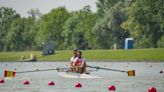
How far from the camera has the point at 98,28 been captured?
148500 mm

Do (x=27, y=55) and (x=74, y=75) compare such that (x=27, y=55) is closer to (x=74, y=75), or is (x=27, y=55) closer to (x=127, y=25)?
(x=127, y=25)

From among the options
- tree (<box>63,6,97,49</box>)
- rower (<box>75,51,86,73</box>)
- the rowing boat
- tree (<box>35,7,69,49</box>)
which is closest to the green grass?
tree (<box>63,6,97,49</box>)

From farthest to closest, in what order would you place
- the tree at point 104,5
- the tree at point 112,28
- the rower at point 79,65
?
the tree at point 104,5 < the tree at point 112,28 < the rower at point 79,65

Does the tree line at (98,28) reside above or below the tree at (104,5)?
below

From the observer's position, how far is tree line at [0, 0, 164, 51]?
12794 centimetres

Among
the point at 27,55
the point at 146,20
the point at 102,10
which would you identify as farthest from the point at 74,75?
the point at 102,10

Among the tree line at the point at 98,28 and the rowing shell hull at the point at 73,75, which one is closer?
the rowing shell hull at the point at 73,75

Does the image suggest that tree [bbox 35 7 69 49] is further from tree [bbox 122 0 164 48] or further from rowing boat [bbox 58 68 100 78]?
rowing boat [bbox 58 68 100 78]

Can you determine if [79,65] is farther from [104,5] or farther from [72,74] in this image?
[104,5]

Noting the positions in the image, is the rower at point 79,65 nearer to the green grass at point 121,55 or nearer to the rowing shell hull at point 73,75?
the rowing shell hull at point 73,75

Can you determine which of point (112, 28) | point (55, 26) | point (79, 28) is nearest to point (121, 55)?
point (112, 28)

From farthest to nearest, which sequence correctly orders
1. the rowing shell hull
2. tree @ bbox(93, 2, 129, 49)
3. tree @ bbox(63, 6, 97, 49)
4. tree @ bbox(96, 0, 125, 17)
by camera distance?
1. tree @ bbox(96, 0, 125, 17)
2. tree @ bbox(63, 6, 97, 49)
3. tree @ bbox(93, 2, 129, 49)
4. the rowing shell hull

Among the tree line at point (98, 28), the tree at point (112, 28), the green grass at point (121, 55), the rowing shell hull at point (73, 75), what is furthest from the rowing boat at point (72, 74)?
the tree at point (112, 28)

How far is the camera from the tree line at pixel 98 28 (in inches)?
5037
